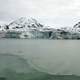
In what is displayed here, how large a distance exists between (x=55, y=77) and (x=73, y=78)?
603 mm

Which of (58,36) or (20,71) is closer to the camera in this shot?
(20,71)

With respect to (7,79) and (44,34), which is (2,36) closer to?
(44,34)

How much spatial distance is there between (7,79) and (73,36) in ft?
179

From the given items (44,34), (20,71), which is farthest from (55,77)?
(44,34)

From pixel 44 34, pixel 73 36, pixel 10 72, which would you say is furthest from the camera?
pixel 44 34

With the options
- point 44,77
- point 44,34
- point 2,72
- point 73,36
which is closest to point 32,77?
point 44,77

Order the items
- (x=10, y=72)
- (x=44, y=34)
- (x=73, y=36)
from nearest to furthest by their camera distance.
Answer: (x=10, y=72), (x=73, y=36), (x=44, y=34)

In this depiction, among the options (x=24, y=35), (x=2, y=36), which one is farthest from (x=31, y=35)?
(x=2, y=36)

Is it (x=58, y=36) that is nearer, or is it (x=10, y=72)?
(x=10, y=72)

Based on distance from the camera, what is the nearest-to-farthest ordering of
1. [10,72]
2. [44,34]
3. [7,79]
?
[7,79], [10,72], [44,34]

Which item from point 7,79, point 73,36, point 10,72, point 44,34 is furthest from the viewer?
point 44,34

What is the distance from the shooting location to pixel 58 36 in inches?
2411

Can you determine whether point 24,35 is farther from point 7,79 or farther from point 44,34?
point 7,79

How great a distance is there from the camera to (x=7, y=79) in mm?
6883
